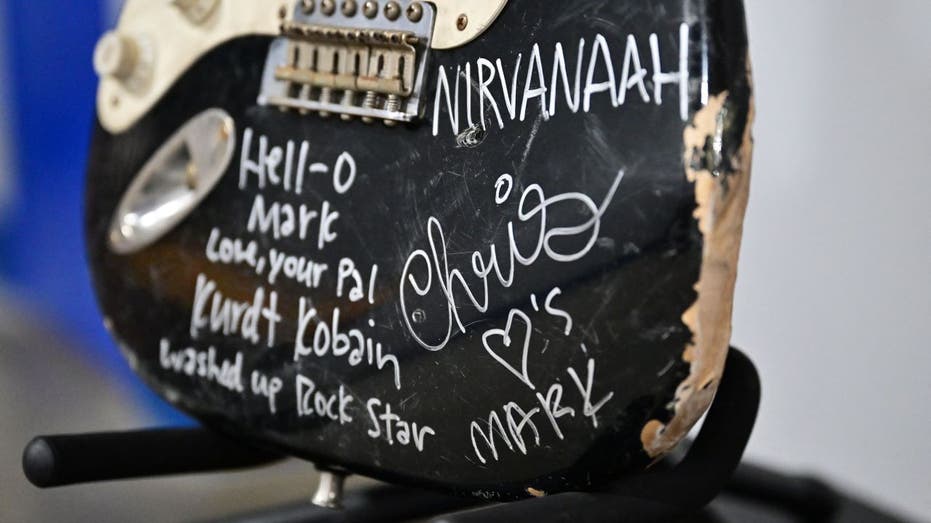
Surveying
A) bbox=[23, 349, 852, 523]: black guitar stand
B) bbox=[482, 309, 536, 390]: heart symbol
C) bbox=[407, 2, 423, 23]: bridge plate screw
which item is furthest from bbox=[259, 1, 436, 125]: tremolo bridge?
bbox=[23, 349, 852, 523]: black guitar stand

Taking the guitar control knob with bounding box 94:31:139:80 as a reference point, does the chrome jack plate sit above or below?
below

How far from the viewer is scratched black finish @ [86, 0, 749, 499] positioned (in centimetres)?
56

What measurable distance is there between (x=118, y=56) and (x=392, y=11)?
0.32m

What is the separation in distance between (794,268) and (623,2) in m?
0.87

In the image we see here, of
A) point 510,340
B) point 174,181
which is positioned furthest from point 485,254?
point 174,181

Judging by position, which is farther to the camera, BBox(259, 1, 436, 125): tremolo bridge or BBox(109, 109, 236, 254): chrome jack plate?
BBox(109, 109, 236, 254): chrome jack plate

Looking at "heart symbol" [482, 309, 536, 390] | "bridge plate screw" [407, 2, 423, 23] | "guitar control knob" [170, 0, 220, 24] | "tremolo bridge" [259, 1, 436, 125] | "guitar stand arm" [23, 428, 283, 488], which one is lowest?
"guitar stand arm" [23, 428, 283, 488]

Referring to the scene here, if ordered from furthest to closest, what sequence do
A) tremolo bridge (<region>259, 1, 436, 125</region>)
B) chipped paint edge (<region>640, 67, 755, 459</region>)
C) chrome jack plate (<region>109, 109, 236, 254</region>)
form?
chrome jack plate (<region>109, 109, 236, 254</region>)
tremolo bridge (<region>259, 1, 436, 125</region>)
chipped paint edge (<region>640, 67, 755, 459</region>)

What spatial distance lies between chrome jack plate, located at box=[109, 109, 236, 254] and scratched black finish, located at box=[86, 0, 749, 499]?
0.01 m

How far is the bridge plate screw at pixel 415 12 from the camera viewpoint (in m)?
0.69

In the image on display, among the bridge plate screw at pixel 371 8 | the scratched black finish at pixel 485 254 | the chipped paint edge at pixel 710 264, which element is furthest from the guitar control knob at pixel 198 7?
the chipped paint edge at pixel 710 264

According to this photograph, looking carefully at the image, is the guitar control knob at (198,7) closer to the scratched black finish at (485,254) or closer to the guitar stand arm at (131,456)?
the scratched black finish at (485,254)

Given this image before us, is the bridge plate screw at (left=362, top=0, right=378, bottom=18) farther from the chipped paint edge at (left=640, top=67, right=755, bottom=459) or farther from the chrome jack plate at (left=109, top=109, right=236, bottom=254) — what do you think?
the chipped paint edge at (left=640, top=67, right=755, bottom=459)

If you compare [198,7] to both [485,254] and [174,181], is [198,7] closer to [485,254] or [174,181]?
[174,181]
